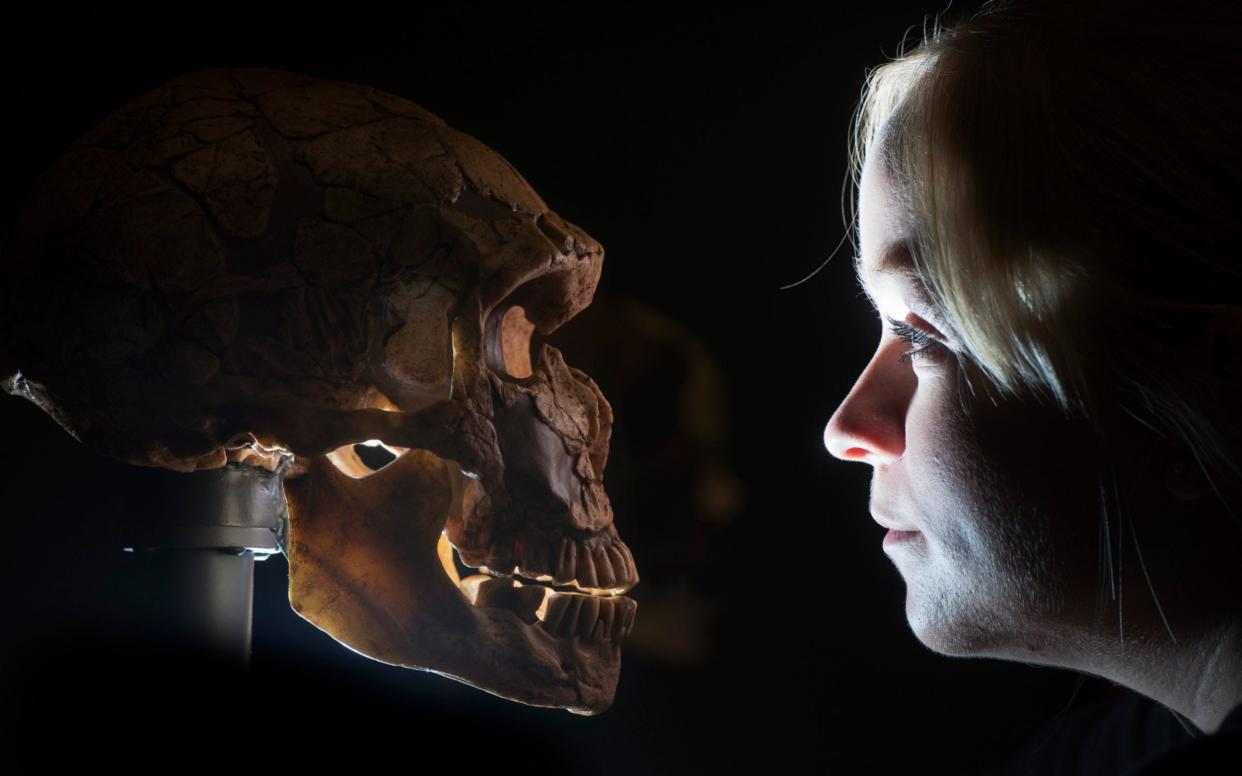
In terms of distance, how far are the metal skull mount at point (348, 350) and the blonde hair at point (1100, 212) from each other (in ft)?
1.81

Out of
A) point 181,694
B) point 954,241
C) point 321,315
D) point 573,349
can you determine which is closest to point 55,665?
point 181,694

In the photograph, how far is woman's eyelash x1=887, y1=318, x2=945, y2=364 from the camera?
95 cm

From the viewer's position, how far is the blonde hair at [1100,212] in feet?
2.64

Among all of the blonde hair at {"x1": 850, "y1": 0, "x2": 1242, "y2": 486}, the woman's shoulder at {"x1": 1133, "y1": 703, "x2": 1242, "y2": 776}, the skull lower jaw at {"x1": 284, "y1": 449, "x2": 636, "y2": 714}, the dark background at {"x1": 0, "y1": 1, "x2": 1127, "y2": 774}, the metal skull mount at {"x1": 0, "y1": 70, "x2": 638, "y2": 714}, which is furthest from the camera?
the dark background at {"x1": 0, "y1": 1, "x2": 1127, "y2": 774}

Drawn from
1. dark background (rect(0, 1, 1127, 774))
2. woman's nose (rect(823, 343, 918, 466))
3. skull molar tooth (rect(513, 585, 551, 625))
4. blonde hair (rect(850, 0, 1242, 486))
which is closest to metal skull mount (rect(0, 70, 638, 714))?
skull molar tooth (rect(513, 585, 551, 625))

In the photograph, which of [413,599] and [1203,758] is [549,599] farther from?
[1203,758]

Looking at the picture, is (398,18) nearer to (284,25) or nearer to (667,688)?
(284,25)

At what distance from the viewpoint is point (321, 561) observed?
51.3 inches

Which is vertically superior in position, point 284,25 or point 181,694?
point 284,25

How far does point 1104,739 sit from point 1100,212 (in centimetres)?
78

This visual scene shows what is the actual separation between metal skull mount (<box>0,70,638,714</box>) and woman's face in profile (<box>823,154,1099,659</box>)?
17.1 inches

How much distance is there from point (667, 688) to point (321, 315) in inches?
30.5

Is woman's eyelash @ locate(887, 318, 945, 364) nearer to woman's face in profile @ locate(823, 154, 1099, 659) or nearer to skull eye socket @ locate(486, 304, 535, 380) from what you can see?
woman's face in profile @ locate(823, 154, 1099, 659)

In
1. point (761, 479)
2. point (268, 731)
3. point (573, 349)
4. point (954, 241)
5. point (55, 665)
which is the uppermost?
point (954, 241)
